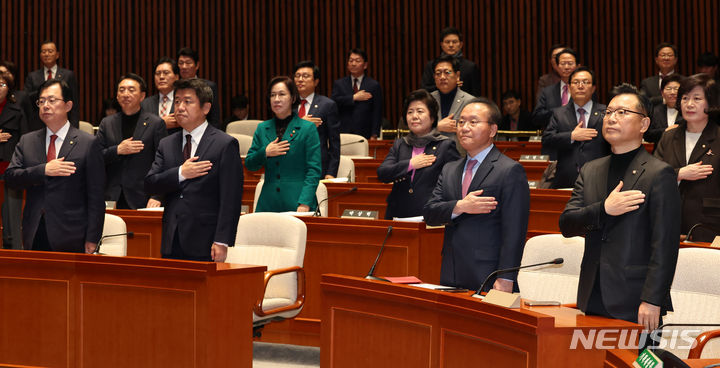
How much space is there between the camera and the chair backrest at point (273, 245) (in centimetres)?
402

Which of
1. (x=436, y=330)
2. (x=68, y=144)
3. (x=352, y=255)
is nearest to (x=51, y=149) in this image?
(x=68, y=144)

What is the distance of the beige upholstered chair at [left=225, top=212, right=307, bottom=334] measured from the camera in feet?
12.9

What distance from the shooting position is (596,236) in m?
2.78

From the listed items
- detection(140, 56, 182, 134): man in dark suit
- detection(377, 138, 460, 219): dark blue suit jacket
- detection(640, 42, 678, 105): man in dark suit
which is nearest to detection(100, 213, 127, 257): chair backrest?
detection(377, 138, 460, 219): dark blue suit jacket

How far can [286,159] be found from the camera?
4691 mm

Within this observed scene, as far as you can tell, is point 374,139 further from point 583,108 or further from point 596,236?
point 596,236

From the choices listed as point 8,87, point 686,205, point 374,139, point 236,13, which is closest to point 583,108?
point 686,205

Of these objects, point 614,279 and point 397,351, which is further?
point 397,351

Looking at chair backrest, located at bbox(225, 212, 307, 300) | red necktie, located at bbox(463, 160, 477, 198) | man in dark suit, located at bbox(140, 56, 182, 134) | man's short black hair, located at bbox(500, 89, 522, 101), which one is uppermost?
man's short black hair, located at bbox(500, 89, 522, 101)

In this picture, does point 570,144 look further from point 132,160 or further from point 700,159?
point 132,160

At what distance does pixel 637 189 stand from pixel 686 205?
140cm

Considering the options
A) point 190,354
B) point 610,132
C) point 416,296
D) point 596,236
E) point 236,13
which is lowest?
point 190,354

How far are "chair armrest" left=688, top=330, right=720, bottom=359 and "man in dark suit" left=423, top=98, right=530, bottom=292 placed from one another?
717mm

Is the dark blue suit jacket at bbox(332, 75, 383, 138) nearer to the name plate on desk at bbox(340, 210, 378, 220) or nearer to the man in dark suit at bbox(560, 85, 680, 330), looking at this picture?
the name plate on desk at bbox(340, 210, 378, 220)
